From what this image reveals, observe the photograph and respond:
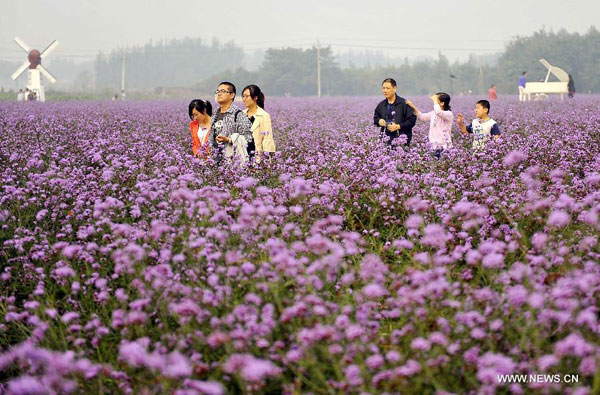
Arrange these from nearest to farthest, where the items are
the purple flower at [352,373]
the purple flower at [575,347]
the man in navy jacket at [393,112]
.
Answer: the purple flower at [575,347] < the purple flower at [352,373] < the man in navy jacket at [393,112]

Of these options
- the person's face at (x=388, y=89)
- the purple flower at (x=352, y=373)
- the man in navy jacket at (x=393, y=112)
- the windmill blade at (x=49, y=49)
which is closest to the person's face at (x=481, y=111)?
the man in navy jacket at (x=393, y=112)

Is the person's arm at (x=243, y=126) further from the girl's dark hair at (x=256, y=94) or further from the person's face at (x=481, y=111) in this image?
the person's face at (x=481, y=111)

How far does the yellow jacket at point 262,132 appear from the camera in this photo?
721cm

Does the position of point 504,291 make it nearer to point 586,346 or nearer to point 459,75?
point 586,346

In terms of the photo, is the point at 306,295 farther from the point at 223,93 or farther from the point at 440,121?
the point at 440,121

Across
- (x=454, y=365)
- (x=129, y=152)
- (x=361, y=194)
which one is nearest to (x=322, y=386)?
(x=454, y=365)

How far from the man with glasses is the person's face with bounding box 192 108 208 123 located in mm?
367

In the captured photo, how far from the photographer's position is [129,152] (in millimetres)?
7570

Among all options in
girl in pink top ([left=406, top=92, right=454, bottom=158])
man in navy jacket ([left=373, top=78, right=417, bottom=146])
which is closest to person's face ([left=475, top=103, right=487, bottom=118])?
girl in pink top ([left=406, top=92, right=454, bottom=158])

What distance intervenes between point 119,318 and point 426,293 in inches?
60.3

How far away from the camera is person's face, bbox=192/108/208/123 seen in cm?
744

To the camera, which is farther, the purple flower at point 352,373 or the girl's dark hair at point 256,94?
the girl's dark hair at point 256,94

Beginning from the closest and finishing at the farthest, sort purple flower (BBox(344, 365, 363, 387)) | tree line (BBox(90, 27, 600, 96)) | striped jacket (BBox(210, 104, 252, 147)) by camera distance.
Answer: purple flower (BBox(344, 365, 363, 387)) < striped jacket (BBox(210, 104, 252, 147)) < tree line (BBox(90, 27, 600, 96))

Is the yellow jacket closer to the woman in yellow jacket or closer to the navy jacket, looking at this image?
the woman in yellow jacket
